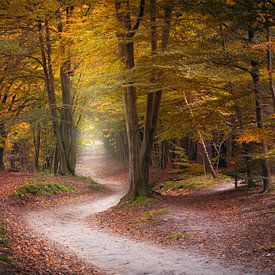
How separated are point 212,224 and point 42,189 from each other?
10.2m

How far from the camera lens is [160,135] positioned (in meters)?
16.8

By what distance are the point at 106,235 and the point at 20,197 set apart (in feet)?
22.0

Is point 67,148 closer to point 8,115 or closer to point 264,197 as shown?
point 8,115

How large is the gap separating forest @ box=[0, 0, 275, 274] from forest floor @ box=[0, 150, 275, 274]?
0.05 metres

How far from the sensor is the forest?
891 cm

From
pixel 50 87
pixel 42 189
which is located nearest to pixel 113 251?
pixel 42 189

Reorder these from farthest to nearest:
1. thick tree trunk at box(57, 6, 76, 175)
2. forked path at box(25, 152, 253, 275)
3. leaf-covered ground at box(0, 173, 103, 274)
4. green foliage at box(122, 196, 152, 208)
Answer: thick tree trunk at box(57, 6, 76, 175), green foliage at box(122, 196, 152, 208), forked path at box(25, 152, 253, 275), leaf-covered ground at box(0, 173, 103, 274)

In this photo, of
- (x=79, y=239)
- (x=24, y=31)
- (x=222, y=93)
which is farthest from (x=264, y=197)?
(x=24, y=31)

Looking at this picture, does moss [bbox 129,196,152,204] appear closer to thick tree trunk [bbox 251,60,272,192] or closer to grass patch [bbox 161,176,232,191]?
thick tree trunk [bbox 251,60,272,192]

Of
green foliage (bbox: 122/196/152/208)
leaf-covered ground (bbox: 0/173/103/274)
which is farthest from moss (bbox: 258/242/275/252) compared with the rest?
green foliage (bbox: 122/196/152/208)

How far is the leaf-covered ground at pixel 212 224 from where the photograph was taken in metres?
8.74

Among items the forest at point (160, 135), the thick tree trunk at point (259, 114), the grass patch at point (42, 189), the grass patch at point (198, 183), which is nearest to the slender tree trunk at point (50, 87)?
the forest at point (160, 135)

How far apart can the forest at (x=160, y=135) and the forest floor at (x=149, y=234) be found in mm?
51

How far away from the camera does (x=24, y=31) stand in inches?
799
